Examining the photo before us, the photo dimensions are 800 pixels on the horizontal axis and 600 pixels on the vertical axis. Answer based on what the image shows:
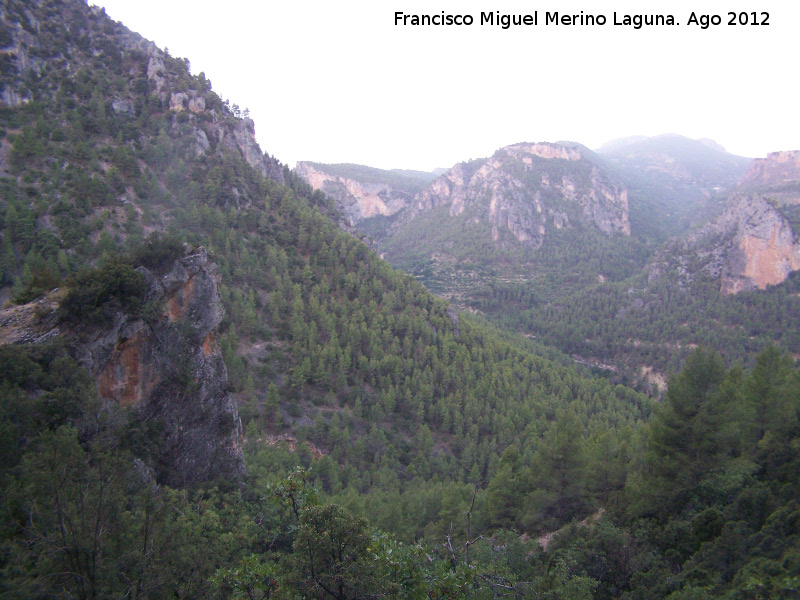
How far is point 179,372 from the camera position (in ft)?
83.4

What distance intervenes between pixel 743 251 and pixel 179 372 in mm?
146655

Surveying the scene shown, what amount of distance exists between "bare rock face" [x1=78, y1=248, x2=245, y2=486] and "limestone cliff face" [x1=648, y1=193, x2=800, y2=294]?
140 metres

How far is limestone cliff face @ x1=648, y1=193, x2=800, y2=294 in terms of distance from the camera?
111m

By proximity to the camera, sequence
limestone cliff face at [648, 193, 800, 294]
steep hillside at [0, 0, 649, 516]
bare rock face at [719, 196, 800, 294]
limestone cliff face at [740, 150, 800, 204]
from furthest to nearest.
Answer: limestone cliff face at [740, 150, 800, 204] < limestone cliff face at [648, 193, 800, 294] < bare rock face at [719, 196, 800, 294] < steep hillside at [0, 0, 649, 516]

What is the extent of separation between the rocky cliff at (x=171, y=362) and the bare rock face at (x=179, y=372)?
53 millimetres

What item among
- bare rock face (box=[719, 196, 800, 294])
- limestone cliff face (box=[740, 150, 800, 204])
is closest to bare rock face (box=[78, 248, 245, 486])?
bare rock face (box=[719, 196, 800, 294])

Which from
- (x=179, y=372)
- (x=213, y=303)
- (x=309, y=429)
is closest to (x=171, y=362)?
(x=179, y=372)

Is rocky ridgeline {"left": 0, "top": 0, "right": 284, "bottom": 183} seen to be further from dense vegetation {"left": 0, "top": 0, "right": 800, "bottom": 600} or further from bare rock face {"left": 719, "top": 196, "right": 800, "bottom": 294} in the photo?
bare rock face {"left": 719, "top": 196, "right": 800, "bottom": 294}

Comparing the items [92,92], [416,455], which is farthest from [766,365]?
[92,92]

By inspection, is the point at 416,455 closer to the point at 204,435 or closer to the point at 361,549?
the point at 204,435

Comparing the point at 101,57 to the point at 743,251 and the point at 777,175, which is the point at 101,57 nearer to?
the point at 743,251

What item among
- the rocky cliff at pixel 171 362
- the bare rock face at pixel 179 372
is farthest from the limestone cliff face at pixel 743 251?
the rocky cliff at pixel 171 362

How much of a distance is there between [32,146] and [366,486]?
52.3m

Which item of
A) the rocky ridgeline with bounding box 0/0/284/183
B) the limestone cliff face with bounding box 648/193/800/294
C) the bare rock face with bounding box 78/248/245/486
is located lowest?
the bare rock face with bounding box 78/248/245/486
